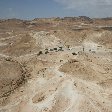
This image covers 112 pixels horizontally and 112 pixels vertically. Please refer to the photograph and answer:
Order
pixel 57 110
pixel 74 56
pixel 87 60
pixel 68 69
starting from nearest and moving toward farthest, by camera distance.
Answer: pixel 57 110
pixel 68 69
pixel 87 60
pixel 74 56

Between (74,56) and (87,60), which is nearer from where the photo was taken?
(87,60)

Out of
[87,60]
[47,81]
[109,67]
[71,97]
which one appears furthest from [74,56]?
[71,97]

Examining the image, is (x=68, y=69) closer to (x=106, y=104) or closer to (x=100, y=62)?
(x=100, y=62)

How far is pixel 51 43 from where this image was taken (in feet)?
204

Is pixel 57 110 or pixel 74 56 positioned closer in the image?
pixel 57 110

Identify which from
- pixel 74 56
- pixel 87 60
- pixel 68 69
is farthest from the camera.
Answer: pixel 74 56

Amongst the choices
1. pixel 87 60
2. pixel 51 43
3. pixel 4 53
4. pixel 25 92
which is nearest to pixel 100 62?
pixel 87 60

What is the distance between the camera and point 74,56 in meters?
47.4

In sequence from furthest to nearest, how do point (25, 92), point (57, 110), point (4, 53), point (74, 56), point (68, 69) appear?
1. point (4, 53)
2. point (74, 56)
3. point (68, 69)
4. point (25, 92)
5. point (57, 110)

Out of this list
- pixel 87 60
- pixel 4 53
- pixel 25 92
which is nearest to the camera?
pixel 25 92

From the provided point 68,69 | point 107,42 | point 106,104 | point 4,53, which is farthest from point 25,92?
point 107,42

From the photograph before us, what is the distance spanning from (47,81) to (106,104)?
1055 cm

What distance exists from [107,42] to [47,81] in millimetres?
27423

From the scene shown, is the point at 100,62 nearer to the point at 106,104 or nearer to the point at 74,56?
the point at 74,56
